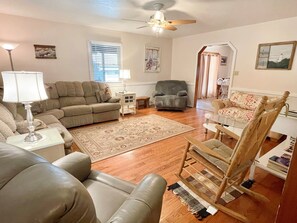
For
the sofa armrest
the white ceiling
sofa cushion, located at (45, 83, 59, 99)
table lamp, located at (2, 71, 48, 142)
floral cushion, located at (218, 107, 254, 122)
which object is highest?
the white ceiling

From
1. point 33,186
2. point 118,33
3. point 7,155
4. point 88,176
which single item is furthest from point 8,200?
point 118,33

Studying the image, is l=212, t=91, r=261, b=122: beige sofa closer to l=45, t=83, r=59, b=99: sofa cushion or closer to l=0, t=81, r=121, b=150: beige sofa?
l=0, t=81, r=121, b=150: beige sofa

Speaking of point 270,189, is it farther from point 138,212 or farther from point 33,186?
point 33,186

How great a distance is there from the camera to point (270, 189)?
73.9 inches

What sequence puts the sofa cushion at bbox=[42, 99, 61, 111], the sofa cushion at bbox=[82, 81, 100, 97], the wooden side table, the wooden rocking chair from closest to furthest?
the wooden rocking chair, the sofa cushion at bbox=[42, 99, 61, 111], the sofa cushion at bbox=[82, 81, 100, 97], the wooden side table

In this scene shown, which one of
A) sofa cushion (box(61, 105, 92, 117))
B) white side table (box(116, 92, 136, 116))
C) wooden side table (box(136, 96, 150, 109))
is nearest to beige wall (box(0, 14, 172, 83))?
wooden side table (box(136, 96, 150, 109))

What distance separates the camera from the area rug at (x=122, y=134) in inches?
106

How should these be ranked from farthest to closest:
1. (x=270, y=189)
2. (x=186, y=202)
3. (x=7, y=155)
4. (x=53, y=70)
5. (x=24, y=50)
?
(x=53, y=70) < (x=24, y=50) < (x=270, y=189) < (x=186, y=202) < (x=7, y=155)

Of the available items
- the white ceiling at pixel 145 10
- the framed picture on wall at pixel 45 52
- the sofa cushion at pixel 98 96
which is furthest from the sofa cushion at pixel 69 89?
the white ceiling at pixel 145 10

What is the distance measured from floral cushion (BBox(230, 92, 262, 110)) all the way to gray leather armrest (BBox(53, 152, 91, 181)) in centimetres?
340

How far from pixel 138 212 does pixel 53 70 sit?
13.9 ft

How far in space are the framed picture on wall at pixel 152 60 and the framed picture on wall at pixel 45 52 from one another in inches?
106

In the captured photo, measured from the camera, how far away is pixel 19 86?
53.3 inches

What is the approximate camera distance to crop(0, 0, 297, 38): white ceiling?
2.74 meters
